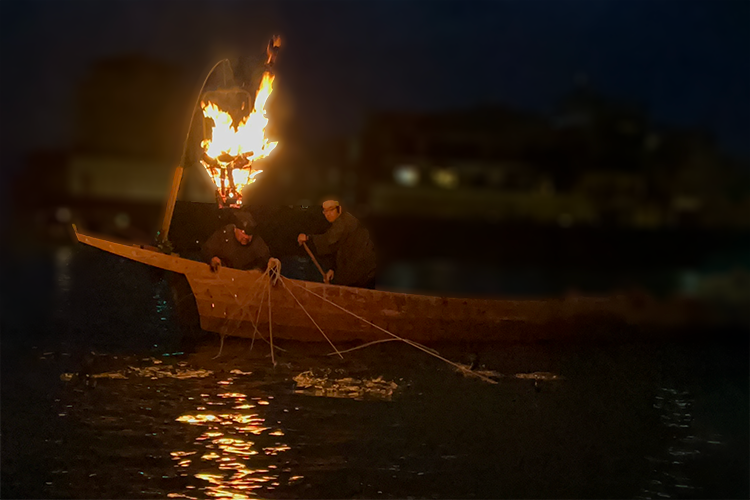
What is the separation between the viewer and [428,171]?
2096 inches

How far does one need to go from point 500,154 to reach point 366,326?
43.4 meters

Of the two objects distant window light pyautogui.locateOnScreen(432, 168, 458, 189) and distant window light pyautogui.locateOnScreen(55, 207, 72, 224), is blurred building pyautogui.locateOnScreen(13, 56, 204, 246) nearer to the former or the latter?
distant window light pyautogui.locateOnScreen(55, 207, 72, 224)

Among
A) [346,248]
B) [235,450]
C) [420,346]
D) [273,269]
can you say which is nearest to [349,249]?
[346,248]

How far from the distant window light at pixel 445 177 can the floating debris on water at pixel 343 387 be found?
42.9 meters

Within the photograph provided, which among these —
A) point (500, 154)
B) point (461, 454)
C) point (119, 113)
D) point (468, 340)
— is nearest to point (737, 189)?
point (500, 154)

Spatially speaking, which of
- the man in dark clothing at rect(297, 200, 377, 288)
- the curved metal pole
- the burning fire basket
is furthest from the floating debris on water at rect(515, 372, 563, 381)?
the curved metal pole

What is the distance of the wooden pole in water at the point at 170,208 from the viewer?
12.2 metres

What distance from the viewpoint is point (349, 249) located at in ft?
40.7

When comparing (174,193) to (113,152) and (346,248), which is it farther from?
(113,152)

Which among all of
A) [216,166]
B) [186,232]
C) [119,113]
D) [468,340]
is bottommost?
[468,340]

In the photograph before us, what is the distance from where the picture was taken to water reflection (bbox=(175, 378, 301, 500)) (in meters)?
6.90

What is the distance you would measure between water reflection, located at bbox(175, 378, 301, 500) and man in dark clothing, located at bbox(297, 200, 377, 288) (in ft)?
10.7

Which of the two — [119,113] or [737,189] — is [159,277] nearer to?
[119,113]

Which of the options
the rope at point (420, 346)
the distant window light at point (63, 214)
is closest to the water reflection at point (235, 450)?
the rope at point (420, 346)
